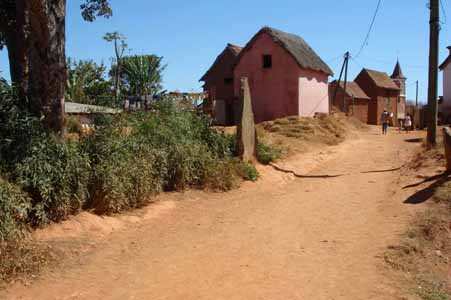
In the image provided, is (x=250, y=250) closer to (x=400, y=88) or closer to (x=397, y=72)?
(x=400, y=88)

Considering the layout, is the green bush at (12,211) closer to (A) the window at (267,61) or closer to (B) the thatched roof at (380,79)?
(A) the window at (267,61)

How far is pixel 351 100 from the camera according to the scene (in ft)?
130

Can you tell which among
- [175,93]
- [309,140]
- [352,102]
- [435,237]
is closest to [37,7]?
[175,93]

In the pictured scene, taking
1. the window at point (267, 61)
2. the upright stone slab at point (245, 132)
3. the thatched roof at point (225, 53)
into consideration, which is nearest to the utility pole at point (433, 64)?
the upright stone slab at point (245, 132)

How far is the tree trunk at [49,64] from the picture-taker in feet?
25.6

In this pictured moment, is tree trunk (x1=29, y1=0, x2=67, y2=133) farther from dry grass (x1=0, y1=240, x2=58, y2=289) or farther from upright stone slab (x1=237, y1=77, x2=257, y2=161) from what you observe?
upright stone slab (x1=237, y1=77, x2=257, y2=161)

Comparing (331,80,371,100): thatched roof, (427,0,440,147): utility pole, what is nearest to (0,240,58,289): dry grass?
(427,0,440,147): utility pole

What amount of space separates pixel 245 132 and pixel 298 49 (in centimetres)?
1551

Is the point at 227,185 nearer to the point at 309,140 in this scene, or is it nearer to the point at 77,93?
the point at 309,140

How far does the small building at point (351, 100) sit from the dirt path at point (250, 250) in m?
28.4

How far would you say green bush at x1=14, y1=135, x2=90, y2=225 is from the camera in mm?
6652

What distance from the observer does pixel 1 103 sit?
7559mm

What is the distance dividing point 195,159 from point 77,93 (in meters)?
25.6

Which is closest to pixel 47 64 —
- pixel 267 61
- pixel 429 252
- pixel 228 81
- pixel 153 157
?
pixel 153 157
